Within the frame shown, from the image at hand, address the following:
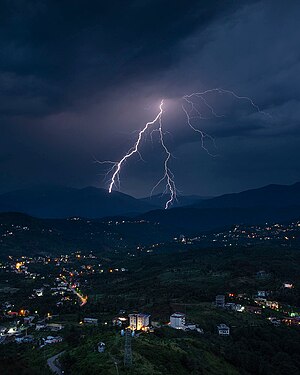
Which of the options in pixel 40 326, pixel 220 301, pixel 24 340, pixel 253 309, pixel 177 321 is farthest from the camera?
pixel 220 301

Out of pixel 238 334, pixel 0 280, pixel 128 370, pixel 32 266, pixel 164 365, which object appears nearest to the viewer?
pixel 128 370

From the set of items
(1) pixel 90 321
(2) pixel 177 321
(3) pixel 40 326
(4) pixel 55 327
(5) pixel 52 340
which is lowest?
(3) pixel 40 326

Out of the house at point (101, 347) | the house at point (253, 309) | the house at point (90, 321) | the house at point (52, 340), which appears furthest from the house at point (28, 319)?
the house at point (253, 309)

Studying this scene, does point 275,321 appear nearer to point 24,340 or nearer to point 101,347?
point 101,347

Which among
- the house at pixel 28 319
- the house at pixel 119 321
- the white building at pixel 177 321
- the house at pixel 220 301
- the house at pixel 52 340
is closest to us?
the house at pixel 52 340

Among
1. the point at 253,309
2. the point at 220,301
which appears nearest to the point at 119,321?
the point at 220,301

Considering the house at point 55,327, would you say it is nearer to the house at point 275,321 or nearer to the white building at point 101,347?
the white building at point 101,347

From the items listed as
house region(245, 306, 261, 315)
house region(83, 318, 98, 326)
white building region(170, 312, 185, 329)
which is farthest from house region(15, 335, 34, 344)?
house region(245, 306, 261, 315)

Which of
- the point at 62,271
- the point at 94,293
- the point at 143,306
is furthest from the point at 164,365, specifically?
the point at 62,271

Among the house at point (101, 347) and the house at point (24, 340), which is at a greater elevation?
the house at point (101, 347)

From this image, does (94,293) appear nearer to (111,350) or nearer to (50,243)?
(111,350)

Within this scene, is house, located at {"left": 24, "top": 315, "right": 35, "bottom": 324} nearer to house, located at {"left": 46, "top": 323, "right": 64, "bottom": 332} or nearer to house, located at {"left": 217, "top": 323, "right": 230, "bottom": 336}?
house, located at {"left": 46, "top": 323, "right": 64, "bottom": 332}
